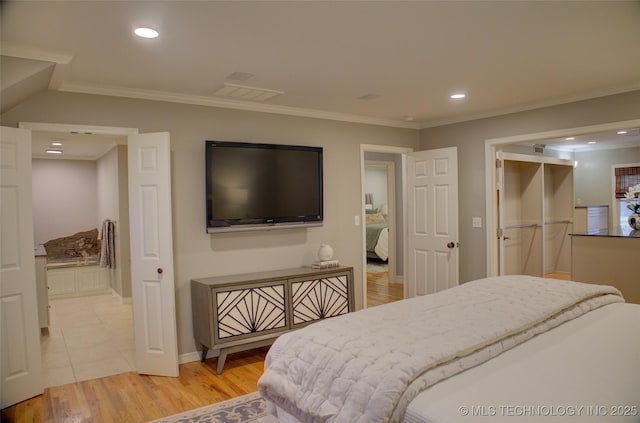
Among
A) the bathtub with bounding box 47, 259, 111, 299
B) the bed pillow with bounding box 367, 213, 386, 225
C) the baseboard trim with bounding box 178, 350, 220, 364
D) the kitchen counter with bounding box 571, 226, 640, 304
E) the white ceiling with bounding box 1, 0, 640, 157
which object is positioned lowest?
the baseboard trim with bounding box 178, 350, 220, 364

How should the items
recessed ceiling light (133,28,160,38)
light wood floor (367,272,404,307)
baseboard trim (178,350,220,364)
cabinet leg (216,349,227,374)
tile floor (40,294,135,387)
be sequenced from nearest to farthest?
1. recessed ceiling light (133,28,160,38)
2. cabinet leg (216,349,227,374)
3. tile floor (40,294,135,387)
4. baseboard trim (178,350,220,364)
5. light wood floor (367,272,404,307)

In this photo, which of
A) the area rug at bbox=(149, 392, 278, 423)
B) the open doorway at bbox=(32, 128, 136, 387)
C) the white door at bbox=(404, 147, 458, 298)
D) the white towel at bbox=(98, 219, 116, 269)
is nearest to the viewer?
the area rug at bbox=(149, 392, 278, 423)

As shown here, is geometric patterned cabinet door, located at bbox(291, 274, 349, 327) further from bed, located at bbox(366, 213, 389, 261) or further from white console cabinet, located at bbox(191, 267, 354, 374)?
bed, located at bbox(366, 213, 389, 261)

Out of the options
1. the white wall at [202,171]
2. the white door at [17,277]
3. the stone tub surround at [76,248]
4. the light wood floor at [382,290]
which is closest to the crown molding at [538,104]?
the white wall at [202,171]

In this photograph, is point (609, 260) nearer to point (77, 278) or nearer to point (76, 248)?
point (77, 278)

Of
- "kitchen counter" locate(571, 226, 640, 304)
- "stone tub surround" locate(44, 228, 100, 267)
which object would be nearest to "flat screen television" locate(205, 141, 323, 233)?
"kitchen counter" locate(571, 226, 640, 304)

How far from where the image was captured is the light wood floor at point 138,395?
297 cm

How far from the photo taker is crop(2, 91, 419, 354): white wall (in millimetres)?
3604

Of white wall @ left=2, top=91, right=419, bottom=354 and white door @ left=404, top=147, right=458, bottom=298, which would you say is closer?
white wall @ left=2, top=91, right=419, bottom=354

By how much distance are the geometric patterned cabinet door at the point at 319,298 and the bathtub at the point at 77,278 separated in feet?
14.6

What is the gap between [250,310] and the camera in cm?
382

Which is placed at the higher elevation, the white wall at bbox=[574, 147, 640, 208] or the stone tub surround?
the white wall at bbox=[574, 147, 640, 208]

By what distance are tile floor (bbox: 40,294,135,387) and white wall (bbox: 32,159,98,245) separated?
5.03 ft

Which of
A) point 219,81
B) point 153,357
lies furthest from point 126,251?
point 219,81
